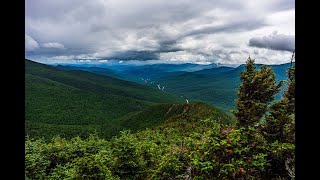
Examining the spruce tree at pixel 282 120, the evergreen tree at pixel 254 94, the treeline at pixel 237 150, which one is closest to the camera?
the treeline at pixel 237 150

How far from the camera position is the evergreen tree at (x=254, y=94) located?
22188 millimetres

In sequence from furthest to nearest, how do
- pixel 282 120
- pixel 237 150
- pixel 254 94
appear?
pixel 254 94
pixel 282 120
pixel 237 150

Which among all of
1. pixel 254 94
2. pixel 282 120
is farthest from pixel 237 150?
pixel 254 94

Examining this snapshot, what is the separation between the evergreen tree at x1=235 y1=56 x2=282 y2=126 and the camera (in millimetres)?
22188

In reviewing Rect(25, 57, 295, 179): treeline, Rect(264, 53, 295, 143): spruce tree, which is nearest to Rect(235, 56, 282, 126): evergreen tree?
Rect(25, 57, 295, 179): treeline

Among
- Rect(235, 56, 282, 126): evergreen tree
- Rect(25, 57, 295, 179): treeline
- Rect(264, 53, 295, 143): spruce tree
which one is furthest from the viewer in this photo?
Rect(235, 56, 282, 126): evergreen tree

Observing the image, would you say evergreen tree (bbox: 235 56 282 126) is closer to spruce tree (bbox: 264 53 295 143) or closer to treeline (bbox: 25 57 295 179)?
treeline (bbox: 25 57 295 179)

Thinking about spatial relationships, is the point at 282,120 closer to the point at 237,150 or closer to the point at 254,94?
the point at 237,150

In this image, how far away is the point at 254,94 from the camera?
23.6 meters

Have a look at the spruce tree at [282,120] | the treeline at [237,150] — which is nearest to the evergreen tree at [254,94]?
the treeline at [237,150]

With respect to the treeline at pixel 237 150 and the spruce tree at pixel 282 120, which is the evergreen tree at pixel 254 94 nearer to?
the treeline at pixel 237 150

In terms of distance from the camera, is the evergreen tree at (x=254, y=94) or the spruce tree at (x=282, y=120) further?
the evergreen tree at (x=254, y=94)
